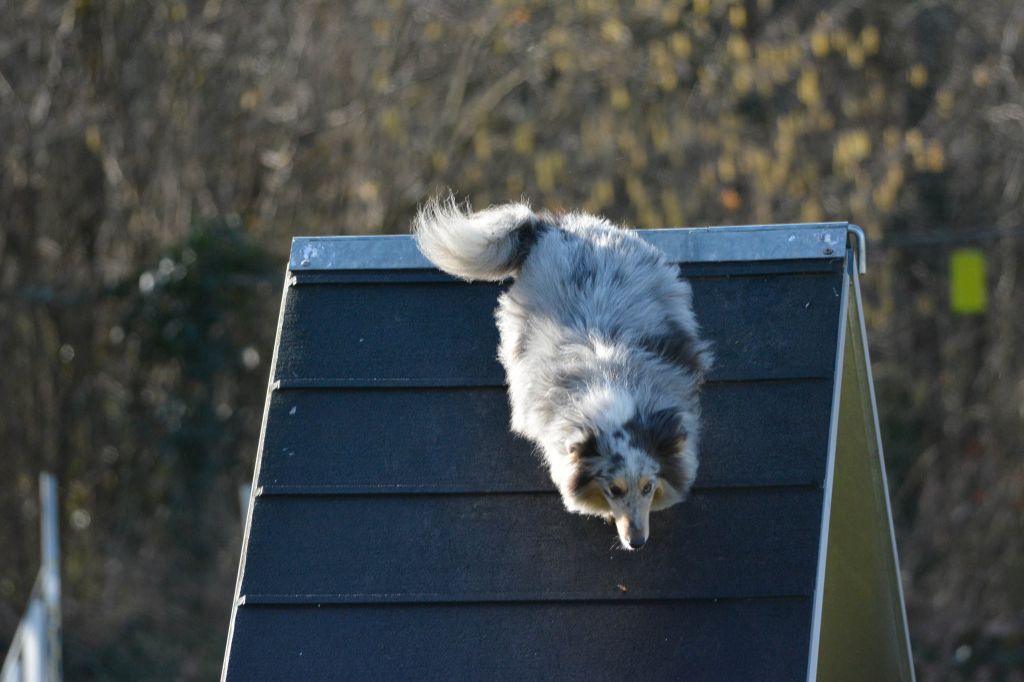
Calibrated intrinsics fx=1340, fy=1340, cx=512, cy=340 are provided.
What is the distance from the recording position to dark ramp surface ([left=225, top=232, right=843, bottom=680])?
10.2ft

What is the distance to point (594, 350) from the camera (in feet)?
10.8

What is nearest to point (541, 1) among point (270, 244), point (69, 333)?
point (270, 244)

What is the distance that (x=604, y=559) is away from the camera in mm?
3250

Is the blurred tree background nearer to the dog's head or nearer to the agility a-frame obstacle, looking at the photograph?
the agility a-frame obstacle

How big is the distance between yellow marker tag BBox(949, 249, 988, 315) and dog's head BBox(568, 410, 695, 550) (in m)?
4.74

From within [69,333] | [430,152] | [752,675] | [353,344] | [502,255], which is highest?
[430,152]

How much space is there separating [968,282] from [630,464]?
16.1ft

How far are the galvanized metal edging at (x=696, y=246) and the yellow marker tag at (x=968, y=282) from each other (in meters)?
4.00

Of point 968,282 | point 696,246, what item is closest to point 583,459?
point 696,246

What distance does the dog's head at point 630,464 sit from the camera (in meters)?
3.09

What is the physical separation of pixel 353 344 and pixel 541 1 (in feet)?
15.4

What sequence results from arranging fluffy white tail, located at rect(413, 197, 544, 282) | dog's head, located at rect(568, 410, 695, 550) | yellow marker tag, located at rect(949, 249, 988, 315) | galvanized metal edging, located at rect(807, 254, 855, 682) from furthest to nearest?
yellow marker tag, located at rect(949, 249, 988, 315) → fluffy white tail, located at rect(413, 197, 544, 282) → dog's head, located at rect(568, 410, 695, 550) → galvanized metal edging, located at rect(807, 254, 855, 682)

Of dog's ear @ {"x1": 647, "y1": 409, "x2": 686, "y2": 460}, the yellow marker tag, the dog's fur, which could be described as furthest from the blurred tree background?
dog's ear @ {"x1": 647, "y1": 409, "x2": 686, "y2": 460}

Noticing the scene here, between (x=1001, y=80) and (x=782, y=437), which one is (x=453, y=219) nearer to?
(x=782, y=437)
